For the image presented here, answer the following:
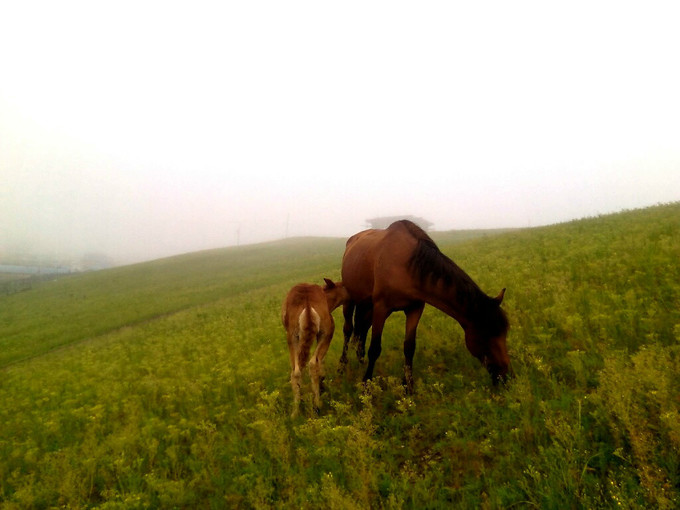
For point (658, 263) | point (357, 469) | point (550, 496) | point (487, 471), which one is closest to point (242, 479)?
point (357, 469)

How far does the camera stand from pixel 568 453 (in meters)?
3.46

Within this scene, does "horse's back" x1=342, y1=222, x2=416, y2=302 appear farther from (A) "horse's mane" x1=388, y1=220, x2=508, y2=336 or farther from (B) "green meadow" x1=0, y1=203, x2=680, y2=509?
(B) "green meadow" x1=0, y1=203, x2=680, y2=509

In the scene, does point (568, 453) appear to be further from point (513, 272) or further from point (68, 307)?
point (68, 307)

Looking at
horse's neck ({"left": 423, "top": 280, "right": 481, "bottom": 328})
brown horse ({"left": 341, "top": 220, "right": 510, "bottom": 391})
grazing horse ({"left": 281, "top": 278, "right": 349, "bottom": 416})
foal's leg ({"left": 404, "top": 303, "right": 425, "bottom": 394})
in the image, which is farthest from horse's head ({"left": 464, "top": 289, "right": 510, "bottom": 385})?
grazing horse ({"left": 281, "top": 278, "right": 349, "bottom": 416})

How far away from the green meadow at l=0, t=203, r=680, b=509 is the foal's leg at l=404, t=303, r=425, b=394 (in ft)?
0.65

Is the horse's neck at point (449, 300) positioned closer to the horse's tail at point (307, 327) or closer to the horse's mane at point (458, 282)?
the horse's mane at point (458, 282)

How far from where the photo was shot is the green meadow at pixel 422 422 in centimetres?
357

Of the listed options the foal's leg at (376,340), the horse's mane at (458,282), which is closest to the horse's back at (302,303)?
the foal's leg at (376,340)

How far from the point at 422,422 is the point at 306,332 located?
8.09ft

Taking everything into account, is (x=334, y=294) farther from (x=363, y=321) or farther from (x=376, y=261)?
(x=376, y=261)

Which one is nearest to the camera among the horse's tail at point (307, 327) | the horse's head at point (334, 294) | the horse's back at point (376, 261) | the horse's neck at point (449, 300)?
the horse's neck at point (449, 300)

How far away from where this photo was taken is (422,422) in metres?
5.33

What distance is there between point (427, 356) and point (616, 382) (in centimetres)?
384

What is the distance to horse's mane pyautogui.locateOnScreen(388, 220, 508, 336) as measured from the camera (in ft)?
19.6
